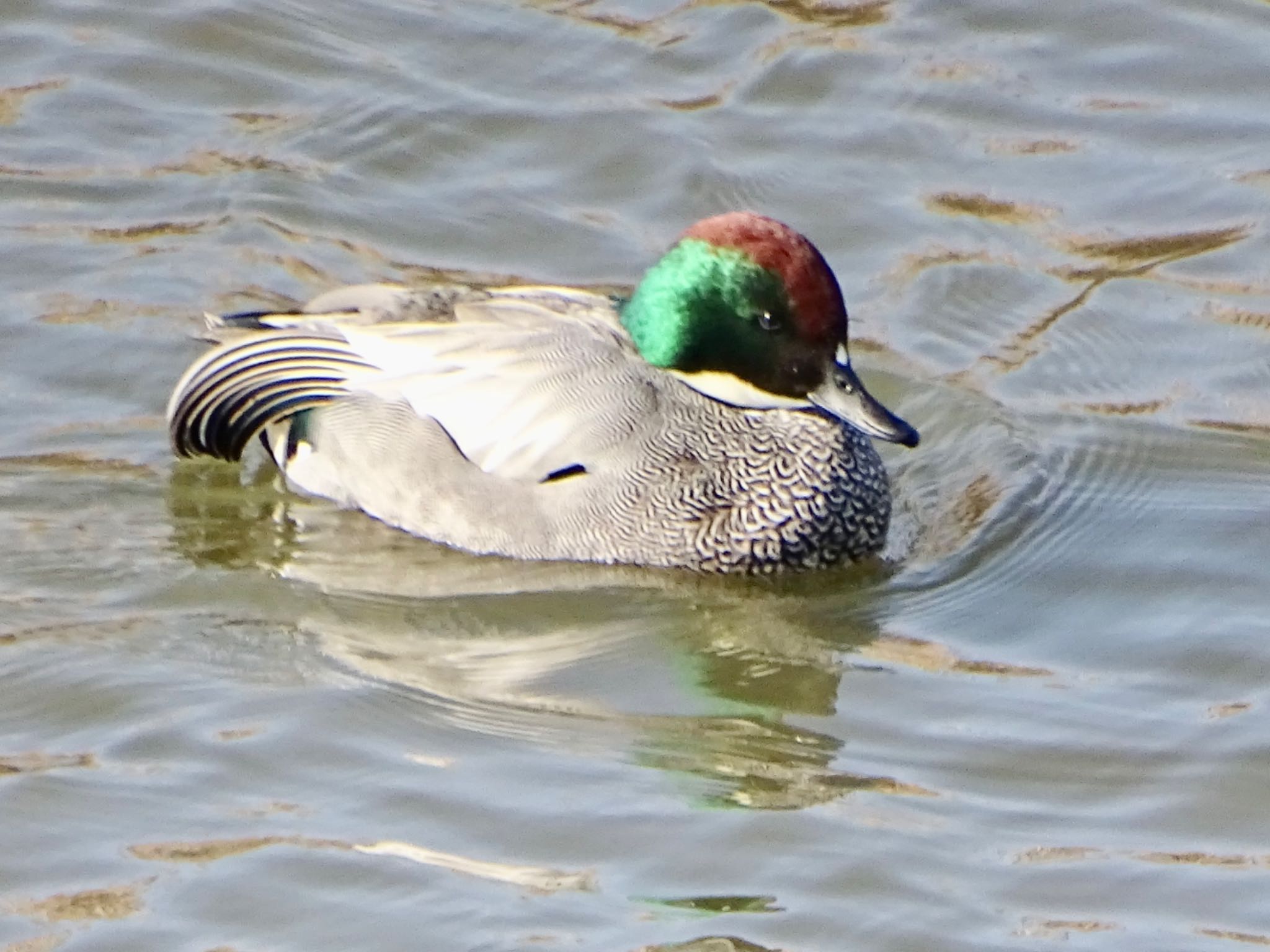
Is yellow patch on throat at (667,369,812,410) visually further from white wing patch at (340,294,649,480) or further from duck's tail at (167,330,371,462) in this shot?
duck's tail at (167,330,371,462)

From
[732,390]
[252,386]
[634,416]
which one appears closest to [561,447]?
[634,416]

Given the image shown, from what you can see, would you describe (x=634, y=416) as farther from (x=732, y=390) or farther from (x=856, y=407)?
(x=856, y=407)

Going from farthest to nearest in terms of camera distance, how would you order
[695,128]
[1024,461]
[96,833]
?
[695,128] → [1024,461] → [96,833]

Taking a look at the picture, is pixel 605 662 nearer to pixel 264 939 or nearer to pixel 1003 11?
pixel 264 939

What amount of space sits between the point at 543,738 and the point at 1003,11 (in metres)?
6.16

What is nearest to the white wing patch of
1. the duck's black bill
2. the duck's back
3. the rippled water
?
the duck's back

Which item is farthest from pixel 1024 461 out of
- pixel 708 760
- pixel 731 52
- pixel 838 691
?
pixel 731 52

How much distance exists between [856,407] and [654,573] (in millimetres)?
851

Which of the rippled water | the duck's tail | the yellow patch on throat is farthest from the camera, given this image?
the duck's tail

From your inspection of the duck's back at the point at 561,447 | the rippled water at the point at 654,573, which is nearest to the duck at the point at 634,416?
the duck's back at the point at 561,447

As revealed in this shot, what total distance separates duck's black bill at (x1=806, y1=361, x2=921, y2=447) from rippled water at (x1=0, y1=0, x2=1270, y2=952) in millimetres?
459

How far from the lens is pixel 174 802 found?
6.14 meters

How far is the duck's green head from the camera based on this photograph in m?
7.83

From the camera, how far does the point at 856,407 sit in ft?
26.1
